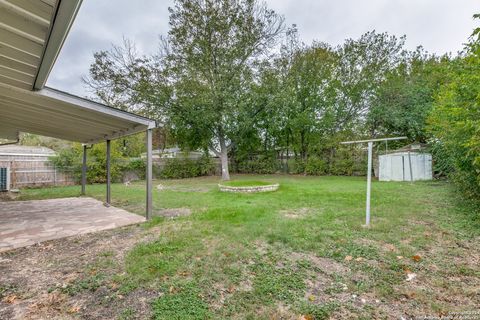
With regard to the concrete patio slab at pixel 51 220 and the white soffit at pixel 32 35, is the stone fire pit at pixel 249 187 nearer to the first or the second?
the concrete patio slab at pixel 51 220

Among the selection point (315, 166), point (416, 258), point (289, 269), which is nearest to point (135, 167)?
point (315, 166)

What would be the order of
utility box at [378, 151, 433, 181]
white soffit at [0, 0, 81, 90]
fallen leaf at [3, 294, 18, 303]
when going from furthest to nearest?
utility box at [378, 151, 433, 181], fallen leaf at [3, 294, 18, 303], white soffit at [0, 0, 81, 90]

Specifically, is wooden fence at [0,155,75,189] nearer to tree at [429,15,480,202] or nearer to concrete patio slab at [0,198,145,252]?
concrete patio slab at [0,198,145,252]

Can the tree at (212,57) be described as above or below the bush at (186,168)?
above

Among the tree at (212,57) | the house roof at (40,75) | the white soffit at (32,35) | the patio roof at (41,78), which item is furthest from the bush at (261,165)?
the white soffit at (32,35)

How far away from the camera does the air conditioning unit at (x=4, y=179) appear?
379 inches

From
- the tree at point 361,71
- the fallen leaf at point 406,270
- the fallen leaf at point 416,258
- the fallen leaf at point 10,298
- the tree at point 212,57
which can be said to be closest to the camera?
the fallen leaf at point 10,298

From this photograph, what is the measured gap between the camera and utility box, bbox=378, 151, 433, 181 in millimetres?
11078

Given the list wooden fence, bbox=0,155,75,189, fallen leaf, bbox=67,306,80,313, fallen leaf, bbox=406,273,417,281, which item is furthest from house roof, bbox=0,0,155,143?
wooden fence, bbox=0,155,75,189

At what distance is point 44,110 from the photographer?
4637 mm

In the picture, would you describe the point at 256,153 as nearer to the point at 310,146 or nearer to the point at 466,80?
the point at 310,146

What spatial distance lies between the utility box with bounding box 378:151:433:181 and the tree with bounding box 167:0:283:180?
7713 mm

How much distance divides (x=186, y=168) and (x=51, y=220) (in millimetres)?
11625

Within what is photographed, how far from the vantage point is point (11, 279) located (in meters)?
2.70
